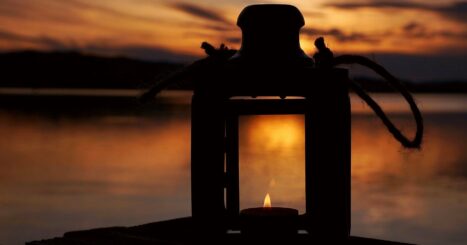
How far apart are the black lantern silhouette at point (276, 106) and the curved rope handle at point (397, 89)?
184 millimetres

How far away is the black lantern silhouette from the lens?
3.58 metres

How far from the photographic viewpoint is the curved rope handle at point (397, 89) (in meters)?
3.82

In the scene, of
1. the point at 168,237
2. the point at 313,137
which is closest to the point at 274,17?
the point at 313,137

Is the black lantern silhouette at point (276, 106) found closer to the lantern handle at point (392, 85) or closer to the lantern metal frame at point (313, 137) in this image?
the lantern metal frame at point (313, 137)

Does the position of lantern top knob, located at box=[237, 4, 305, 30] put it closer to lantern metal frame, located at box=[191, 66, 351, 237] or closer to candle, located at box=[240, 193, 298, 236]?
lantern metal frame, located at box=[191, 66, 351, 237]

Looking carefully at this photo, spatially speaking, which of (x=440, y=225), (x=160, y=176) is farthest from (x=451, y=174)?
(x=160, y=176)

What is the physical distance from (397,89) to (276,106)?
2.16ft

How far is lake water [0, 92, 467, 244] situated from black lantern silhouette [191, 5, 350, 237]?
1067 cm

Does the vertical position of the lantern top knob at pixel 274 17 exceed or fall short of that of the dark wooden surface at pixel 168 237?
it exceeds it

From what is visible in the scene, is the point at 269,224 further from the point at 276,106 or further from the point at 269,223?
the point at 276,106

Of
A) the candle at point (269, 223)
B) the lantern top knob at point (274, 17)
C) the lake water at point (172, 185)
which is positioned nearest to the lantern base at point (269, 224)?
the candle at point (269, 223)

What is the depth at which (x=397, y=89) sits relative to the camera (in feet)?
12.7

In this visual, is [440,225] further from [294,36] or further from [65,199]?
[294,36]

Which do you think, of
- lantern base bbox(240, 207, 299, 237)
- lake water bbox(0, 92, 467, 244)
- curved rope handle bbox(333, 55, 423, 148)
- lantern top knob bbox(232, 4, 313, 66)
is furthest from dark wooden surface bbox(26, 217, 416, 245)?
lake water bbox(0, 92, 467, 244)
